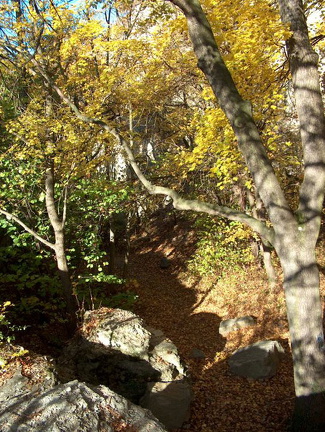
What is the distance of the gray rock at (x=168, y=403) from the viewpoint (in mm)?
5385

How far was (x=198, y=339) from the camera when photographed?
984cm

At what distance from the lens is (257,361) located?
7.27 m

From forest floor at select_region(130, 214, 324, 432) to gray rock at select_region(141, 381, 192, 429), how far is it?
299 mm

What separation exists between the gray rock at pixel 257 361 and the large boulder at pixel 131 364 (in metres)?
1.65

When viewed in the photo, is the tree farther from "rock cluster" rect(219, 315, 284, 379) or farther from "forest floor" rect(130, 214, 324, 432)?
"rock cluster" rect(219, 315, 284, 379)

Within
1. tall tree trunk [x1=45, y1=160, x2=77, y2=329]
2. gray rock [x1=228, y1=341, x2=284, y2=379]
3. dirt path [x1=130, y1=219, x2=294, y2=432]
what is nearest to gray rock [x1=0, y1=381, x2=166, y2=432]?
dirt path [x1=130, y1=219, x2=294, y2=432]

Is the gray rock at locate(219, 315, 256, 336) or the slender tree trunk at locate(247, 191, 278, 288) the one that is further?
the slender tree trunk at locate(247, 191, 278, 288)

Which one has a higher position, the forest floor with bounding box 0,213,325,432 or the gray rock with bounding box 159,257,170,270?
the gray rock with bounding box 159,257,170,270

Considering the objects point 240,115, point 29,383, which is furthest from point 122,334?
point 240,115

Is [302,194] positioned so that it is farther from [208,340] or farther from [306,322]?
[208,340]

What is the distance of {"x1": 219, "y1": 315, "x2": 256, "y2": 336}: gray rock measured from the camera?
32.4ft

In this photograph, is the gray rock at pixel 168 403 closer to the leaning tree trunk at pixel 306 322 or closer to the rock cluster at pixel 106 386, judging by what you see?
the rock cluster at pixel 106 386

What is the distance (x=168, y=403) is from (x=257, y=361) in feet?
8.69

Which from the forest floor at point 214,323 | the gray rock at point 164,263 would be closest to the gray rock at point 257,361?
the forest floor at point 214,323
